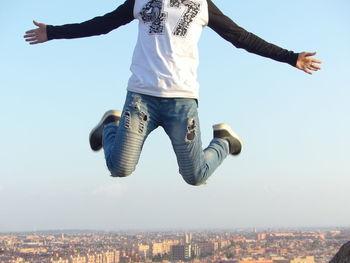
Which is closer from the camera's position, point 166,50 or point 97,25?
point 166,50

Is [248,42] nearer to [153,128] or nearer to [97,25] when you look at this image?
[153,128]

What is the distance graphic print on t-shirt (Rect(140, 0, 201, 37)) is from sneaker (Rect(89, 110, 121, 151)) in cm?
68

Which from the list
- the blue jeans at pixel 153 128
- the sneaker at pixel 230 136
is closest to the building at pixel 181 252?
the sneaker at pixel 230 136

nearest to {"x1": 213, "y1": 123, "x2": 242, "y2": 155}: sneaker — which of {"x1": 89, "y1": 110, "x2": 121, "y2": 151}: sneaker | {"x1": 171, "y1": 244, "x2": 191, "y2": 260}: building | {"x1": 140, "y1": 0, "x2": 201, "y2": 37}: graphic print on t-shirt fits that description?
{"x1": 89, "y1": 110, "x2": 121, "y2": 151}: sneaker

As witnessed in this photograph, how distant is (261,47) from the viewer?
343 centimetres

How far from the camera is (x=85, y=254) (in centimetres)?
7975

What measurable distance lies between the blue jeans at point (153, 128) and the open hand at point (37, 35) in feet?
2.71

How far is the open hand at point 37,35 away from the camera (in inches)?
141

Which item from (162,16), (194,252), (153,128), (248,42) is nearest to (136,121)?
(153,128)

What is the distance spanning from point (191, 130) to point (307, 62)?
844mm

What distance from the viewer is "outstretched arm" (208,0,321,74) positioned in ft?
11.1

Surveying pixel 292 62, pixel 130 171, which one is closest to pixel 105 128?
pixel 130 171

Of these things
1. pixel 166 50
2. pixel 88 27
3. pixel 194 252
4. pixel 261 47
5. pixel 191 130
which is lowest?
A: pixel 194 252

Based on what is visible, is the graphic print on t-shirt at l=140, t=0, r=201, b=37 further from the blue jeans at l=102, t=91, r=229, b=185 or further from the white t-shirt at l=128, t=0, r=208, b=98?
the blue jeans at l=102, t=91, r=229, b=185
